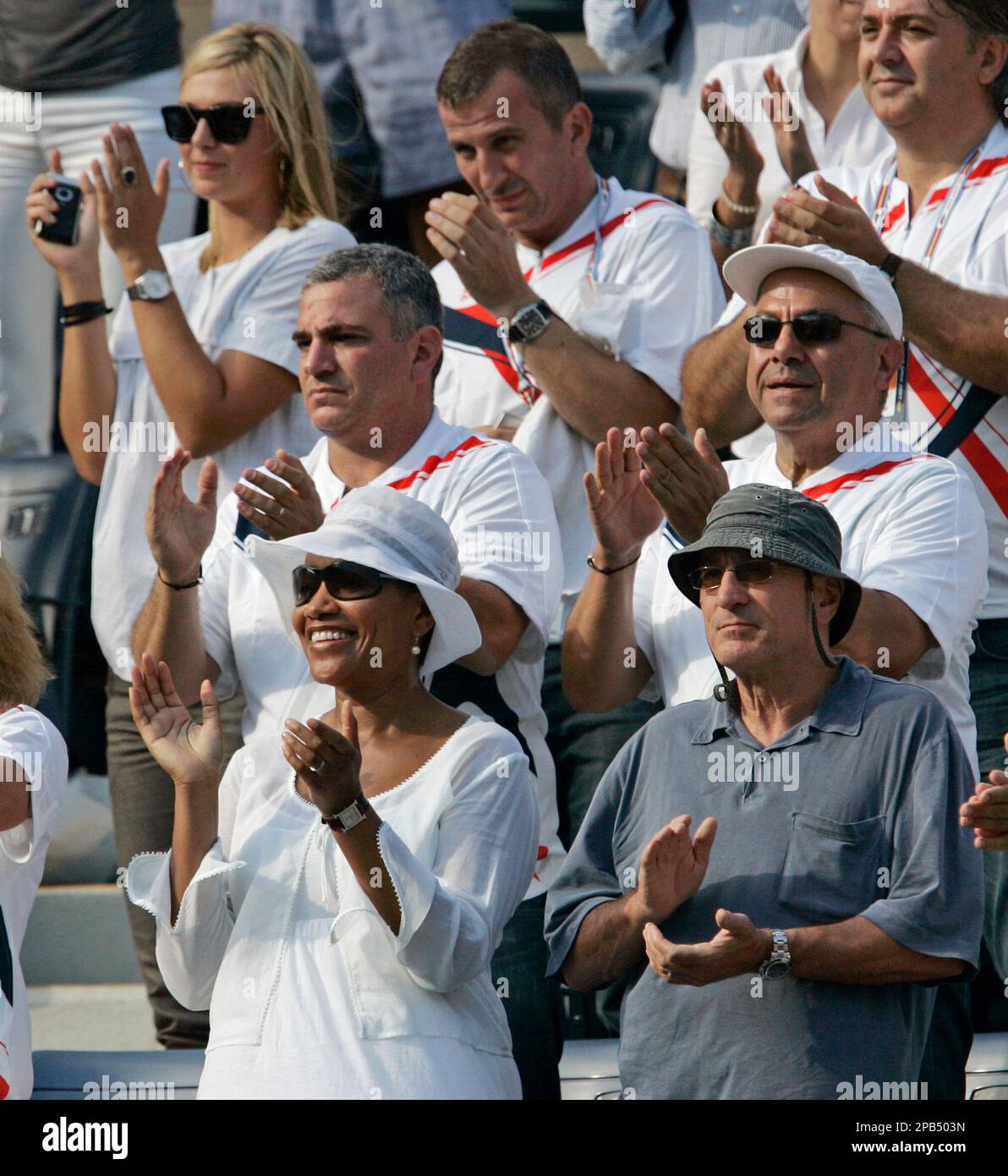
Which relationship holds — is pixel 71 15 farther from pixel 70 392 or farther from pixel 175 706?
pixel 175 706

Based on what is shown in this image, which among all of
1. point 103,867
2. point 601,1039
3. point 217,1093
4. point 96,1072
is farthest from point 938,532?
point 103,867

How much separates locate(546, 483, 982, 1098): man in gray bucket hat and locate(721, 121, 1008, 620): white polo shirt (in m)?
0.70

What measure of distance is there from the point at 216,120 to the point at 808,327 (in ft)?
5.47

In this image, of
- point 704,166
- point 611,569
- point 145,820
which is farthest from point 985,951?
point 704,166

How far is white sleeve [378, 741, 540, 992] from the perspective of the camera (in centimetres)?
348

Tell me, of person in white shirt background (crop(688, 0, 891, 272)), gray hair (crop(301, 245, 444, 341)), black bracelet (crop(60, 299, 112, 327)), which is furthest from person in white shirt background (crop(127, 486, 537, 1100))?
person in white shirt background (crop(688, 0, 891, 272))

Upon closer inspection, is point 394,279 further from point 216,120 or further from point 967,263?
point 967,263

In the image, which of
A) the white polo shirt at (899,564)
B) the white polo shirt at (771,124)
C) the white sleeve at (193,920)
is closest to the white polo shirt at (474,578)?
the white polo shirt at (899,564)

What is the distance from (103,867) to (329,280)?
6.10 ft

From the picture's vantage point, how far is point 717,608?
3.78 m

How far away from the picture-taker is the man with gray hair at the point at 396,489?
4.29 m

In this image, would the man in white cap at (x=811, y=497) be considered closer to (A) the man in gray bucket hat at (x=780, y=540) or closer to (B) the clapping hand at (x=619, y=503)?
(B) the clapping hand at (x=619, y=503)

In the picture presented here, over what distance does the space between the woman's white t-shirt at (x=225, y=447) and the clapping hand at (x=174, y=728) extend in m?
1.10

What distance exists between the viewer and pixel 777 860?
3.57 meters
